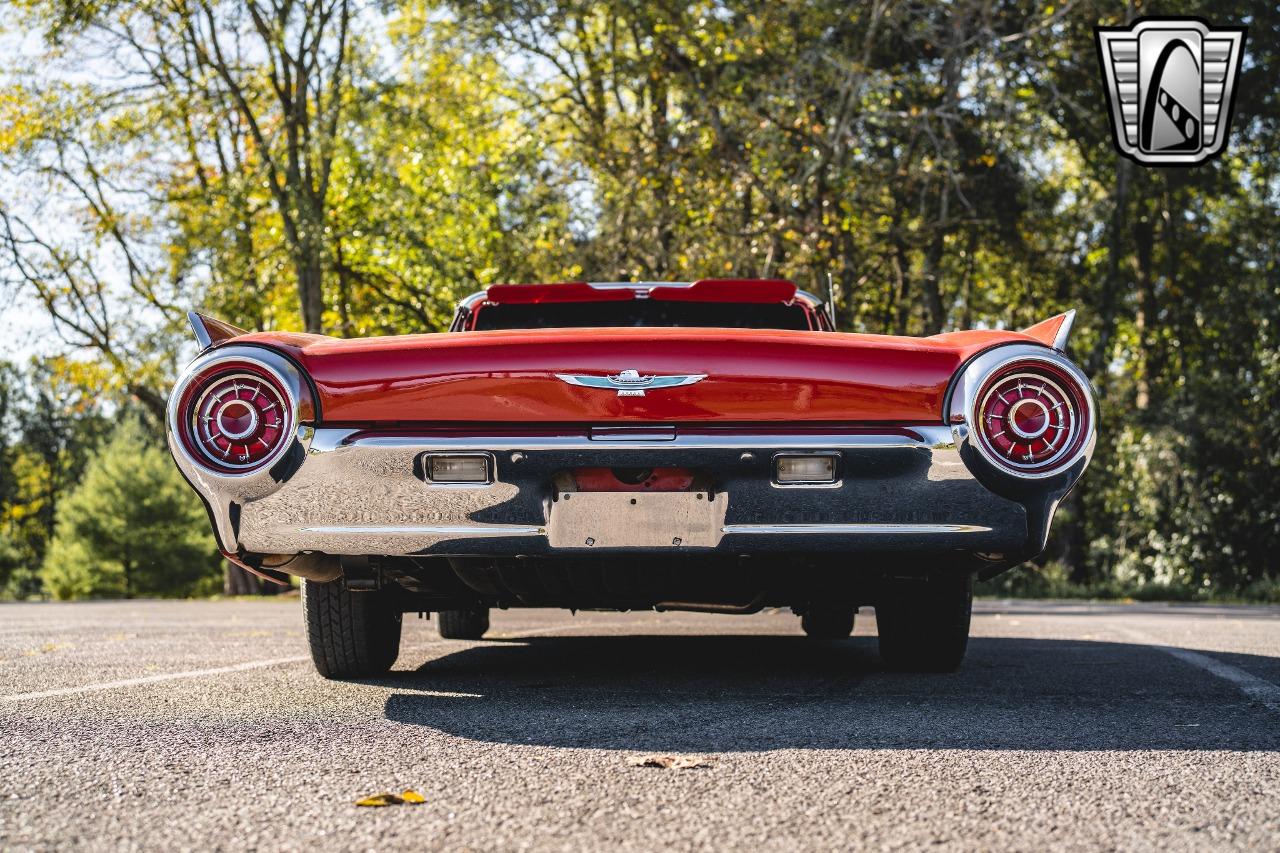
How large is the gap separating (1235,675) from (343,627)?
3.34 m

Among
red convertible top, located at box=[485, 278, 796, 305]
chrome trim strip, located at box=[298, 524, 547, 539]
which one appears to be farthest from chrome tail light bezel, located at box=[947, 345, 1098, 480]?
red convertible top, located at box=[485, 278, 796, 305]

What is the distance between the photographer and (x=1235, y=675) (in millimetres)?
5246

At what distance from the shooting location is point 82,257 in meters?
25.6

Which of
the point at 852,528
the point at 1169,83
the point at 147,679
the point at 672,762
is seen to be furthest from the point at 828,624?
the point at 1169,83

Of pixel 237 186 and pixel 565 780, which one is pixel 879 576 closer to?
pixel 565 780

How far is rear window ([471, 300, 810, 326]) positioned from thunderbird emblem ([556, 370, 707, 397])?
5.43ft

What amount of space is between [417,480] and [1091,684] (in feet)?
8.36

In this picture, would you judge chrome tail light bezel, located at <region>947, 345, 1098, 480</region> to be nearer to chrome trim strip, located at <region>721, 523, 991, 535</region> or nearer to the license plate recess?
chrome trim strip, located at <region>721, 523, 991, 535</region>

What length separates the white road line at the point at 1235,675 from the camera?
4.48 meters

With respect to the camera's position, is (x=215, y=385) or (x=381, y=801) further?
(x=215, y=385)

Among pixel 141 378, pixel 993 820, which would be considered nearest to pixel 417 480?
pixel 993 820

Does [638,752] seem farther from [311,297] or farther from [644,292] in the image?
[311,297]

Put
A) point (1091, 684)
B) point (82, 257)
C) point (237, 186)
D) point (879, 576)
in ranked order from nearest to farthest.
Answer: point (879, 576)
point (1091, 684)
point (237, 186)
point (82, 257)

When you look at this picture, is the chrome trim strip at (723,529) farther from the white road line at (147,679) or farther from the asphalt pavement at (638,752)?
the white road line at (147,679)
